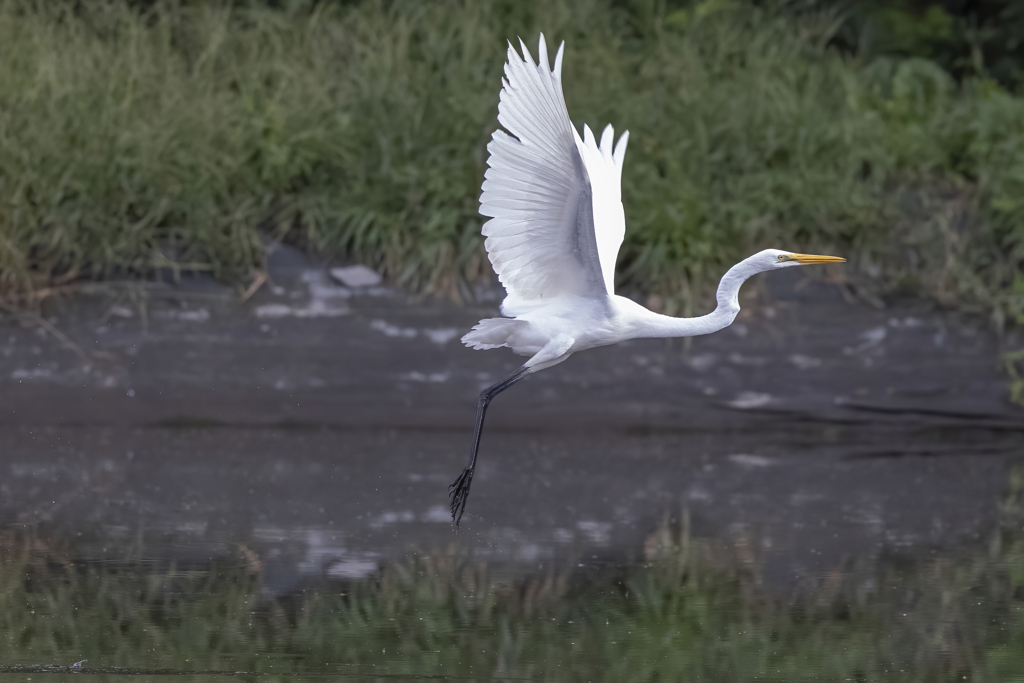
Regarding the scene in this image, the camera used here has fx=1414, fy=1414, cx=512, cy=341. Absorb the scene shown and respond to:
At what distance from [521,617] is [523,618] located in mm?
14

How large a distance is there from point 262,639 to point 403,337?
3798mm

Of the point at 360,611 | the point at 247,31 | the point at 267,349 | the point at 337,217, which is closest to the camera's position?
the point at 360,611

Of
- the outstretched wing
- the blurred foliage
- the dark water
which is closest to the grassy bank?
the dark water

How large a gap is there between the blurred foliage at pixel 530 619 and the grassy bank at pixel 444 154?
9.98 ft

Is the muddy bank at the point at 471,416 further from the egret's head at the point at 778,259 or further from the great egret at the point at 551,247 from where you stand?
the egret's head at the point at 778,259

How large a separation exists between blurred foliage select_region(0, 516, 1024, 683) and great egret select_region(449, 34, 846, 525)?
0.69m

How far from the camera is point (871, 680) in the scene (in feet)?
14.0

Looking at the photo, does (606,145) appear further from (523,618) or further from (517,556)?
(523,618)

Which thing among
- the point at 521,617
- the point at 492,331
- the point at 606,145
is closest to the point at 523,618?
the point at 521,617

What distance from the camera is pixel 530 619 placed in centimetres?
487

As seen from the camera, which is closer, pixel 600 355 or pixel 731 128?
pixel 600 355

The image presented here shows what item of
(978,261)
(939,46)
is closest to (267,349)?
(978,261)

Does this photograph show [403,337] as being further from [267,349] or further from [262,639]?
[262,639]

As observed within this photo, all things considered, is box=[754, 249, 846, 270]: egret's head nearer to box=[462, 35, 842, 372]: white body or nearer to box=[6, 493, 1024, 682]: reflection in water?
box=[462, 35, 842, 372]: white body
